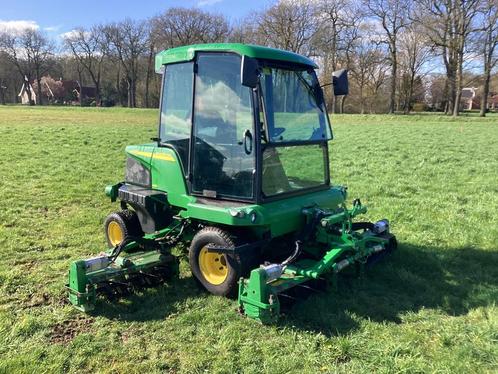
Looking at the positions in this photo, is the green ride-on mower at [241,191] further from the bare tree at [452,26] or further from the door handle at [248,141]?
the bare tree at [452,26]

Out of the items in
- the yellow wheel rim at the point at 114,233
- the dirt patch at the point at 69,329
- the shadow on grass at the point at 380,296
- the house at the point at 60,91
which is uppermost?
the house at the point at 60,91

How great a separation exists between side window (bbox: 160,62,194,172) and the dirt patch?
1811 millimetres

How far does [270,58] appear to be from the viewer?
4539 millimetres

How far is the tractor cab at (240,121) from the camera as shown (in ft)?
14.8

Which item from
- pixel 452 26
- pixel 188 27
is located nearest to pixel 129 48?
pixel 188 27

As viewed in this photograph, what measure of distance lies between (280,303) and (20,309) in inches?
97.2

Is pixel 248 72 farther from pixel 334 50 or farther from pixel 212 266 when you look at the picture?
pixel 334 50

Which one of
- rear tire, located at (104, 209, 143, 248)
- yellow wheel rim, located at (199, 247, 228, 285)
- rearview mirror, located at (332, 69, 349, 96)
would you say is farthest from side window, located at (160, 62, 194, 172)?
rearview mirror, located at (332, 69, 349, 96)

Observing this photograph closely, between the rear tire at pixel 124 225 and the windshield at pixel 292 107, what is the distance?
7.30 feet

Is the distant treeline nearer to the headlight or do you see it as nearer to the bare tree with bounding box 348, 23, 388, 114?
the bare tree with bounding box 348, 23, 388, 114

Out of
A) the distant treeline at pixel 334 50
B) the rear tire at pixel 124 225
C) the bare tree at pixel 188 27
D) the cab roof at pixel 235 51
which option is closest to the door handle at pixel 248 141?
the cab roof at pixel 235 51

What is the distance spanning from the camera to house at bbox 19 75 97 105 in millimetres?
76287

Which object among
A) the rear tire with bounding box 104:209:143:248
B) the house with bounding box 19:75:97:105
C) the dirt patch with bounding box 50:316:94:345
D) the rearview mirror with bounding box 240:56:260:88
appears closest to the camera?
the dirt patch with bounding box 50:316:94:345

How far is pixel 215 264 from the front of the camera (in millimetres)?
4746
